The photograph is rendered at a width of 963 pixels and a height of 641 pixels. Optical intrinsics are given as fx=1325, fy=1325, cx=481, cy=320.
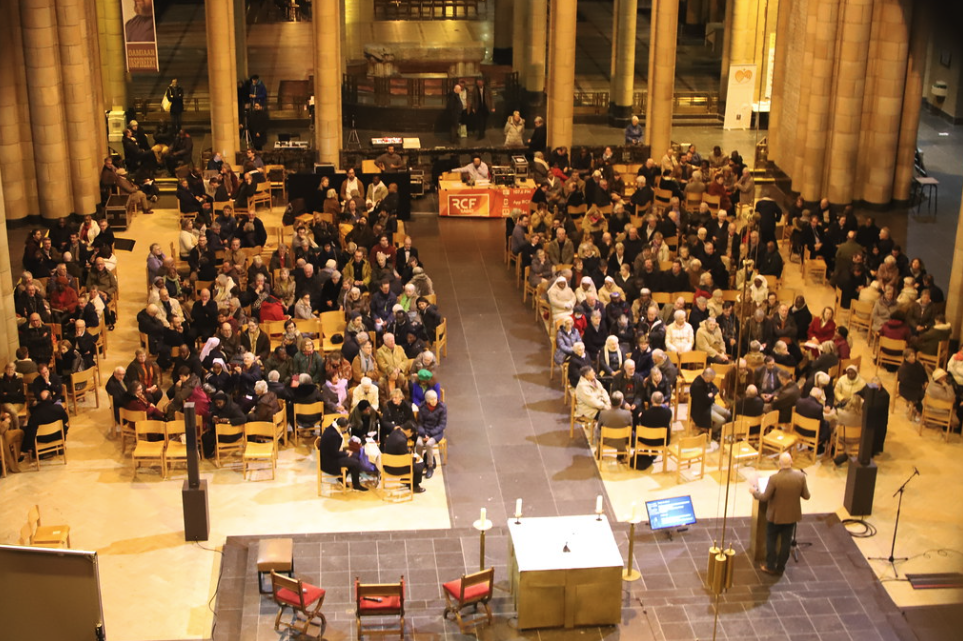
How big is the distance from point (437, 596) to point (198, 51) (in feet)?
102

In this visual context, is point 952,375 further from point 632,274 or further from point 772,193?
point 772,193

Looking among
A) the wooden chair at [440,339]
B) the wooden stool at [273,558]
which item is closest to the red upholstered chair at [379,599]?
the wooden stool at [273,558]

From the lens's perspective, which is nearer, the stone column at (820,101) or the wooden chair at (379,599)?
the wooden chair at (379,599)

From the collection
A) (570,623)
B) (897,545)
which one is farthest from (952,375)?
(570,623)

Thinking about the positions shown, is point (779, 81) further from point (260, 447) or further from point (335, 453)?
point (260, 447)

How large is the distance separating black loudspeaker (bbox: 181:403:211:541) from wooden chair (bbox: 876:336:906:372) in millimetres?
10849

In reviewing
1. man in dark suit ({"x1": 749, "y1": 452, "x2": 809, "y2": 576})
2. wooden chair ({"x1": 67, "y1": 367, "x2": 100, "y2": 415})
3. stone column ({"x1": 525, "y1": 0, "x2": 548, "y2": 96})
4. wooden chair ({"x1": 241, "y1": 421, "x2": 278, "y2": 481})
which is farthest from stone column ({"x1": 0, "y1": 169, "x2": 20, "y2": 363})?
stone column ({"x1": 525, "y1": 0, "x2": 548, "y2": 96})

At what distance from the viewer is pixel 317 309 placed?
863 inches

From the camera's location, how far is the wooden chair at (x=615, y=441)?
58.8ft

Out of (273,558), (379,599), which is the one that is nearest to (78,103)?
(273,558)

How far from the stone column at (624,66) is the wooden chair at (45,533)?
23416 mm

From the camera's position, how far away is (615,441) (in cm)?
1817

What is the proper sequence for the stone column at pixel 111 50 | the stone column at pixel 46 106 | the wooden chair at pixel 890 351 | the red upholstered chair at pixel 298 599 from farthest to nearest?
the stone column at pixel 111 50
the stone column at pixel 46 106
the wooden chair at pixel 890 351
the red upholstered chair at pixel 298 599

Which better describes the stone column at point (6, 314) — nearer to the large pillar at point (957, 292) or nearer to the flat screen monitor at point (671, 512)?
the flat screen monitor at point (671, 512)
